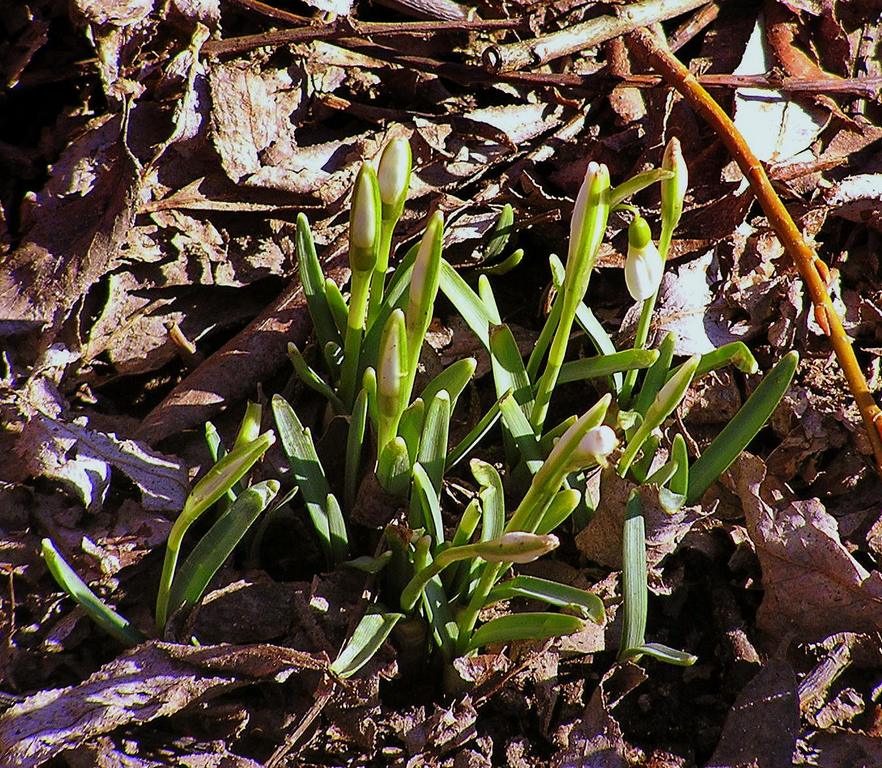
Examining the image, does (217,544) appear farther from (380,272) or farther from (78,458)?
(380,272)

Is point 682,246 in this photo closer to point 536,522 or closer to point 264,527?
point 536,522

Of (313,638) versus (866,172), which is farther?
(866,172)

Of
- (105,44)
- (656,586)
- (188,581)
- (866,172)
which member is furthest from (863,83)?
(188,581)

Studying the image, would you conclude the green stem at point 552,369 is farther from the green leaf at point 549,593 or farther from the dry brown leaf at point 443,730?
the dry brown leaf at point 443,730

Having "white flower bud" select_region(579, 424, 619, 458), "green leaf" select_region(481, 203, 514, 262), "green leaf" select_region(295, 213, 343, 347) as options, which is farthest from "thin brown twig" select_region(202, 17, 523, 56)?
"white flower bud" select_region(579, 424, 619, 458)

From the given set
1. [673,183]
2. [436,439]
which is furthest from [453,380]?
[673,183]

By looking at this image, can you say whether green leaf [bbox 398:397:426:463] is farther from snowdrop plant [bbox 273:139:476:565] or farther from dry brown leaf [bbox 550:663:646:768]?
dry brown leaf [bbox 550:663:646:768]

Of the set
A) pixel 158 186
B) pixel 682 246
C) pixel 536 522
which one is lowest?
pixel 536 522

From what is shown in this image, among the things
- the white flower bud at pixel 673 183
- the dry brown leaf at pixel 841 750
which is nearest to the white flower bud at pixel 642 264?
the white flower bud at pixel 673 183
